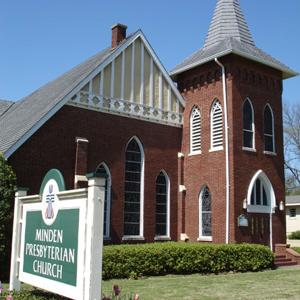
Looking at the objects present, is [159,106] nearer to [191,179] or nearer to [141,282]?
[191,179]

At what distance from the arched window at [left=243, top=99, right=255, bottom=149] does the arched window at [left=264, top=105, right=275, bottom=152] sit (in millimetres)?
1087

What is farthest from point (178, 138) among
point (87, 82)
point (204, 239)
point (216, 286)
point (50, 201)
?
point (50, 201)

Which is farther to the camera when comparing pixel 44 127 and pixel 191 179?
pixel 191 179

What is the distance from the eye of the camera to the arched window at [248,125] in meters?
21.9

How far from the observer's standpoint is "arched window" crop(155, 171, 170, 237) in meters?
22.1

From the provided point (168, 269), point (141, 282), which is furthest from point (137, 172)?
point (141, 282)

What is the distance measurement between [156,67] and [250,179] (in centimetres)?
692

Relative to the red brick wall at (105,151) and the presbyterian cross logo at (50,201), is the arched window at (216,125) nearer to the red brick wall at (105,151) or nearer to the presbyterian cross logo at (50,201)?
the red brick wall at (105,151)

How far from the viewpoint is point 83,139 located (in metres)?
19.5

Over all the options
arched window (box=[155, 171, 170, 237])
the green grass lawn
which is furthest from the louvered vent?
the green grass lawn

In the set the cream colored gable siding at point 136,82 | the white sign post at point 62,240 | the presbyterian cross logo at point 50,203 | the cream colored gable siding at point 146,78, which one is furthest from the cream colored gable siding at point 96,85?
the presbyterian cross logo at point 50,203

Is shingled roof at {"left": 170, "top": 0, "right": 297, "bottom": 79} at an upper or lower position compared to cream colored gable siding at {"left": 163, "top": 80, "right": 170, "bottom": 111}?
upper

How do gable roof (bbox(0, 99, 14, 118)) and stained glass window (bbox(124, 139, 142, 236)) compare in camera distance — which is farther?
gable roof (bbox(0, 99, 14, 118))

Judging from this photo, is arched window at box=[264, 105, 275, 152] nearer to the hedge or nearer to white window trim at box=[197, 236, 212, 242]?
white window trim at box=[197, 236, 212, 242]
